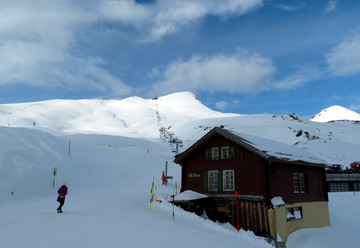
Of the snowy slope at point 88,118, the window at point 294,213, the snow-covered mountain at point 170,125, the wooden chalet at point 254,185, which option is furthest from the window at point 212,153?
the snowy slope at point 88,118

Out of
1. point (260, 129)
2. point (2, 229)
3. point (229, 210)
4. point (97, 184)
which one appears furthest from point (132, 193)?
point (260, 129)

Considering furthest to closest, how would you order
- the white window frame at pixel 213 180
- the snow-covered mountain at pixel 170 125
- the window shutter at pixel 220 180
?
the snow-covered mountain at pixel 170 125, the white window frame at pixel 213 180, the window shutter at pixel 220 180

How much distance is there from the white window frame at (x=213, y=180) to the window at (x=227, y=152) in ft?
4.60

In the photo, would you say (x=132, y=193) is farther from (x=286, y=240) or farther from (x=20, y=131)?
(x=20, y=131)

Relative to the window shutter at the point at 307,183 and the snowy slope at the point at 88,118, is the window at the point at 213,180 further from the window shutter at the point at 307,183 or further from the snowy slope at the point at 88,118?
the snowy slope at the point at 88,118

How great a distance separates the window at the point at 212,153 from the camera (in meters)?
20.7

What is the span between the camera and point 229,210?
1902 centimetres

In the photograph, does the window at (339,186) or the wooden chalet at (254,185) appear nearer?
the wooden chalet at (254,185)

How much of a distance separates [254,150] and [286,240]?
21.0ft

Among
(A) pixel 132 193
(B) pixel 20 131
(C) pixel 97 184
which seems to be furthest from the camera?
(B) pixel 20 131

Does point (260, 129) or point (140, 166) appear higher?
point (260, 129)

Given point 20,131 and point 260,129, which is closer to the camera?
point 20,131

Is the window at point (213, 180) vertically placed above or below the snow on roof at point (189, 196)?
above

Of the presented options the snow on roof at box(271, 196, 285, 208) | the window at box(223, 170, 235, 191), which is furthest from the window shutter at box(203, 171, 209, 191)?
the snow on roof at box(271, 196, 285, 208)
